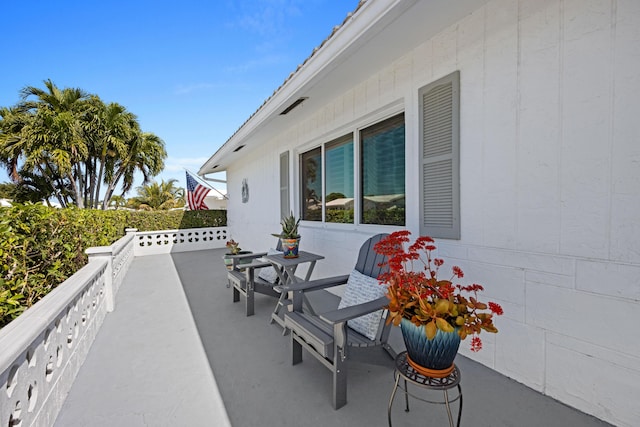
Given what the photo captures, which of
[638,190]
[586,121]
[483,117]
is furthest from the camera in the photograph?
[483,117]

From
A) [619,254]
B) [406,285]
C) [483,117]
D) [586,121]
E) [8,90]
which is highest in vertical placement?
[8,90]

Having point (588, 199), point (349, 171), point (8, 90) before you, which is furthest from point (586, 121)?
point (8, 90)

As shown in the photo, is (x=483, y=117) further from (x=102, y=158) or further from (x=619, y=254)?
(x=102, y=158)

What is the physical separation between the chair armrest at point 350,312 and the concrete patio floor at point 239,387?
388mm

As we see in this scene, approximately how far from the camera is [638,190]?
147 cm

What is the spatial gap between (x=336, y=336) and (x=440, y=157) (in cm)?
177

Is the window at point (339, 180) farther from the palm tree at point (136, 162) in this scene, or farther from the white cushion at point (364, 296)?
the palm tree at point (136, 162)

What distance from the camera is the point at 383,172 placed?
3.25m

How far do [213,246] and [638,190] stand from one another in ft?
32.2

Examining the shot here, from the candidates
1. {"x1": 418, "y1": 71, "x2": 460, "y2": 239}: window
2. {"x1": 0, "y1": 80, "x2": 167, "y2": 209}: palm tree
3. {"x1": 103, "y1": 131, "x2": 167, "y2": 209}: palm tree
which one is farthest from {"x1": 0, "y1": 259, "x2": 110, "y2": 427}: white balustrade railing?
{"x1": 103, "y1": 131, "x2": 167, "y2": 209}: palm tree

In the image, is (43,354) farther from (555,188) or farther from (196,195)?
(196,195)

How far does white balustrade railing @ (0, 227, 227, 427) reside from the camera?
1.33 m

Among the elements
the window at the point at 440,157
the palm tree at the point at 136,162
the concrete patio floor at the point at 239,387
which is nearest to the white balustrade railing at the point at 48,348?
the concrete patio floor at the point at 239,387

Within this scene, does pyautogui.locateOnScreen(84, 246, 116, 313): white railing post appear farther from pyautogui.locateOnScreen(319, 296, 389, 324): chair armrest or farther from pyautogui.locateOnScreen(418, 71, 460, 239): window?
pyautogui.locateOnScreen(418, 71, 460, 239): window
